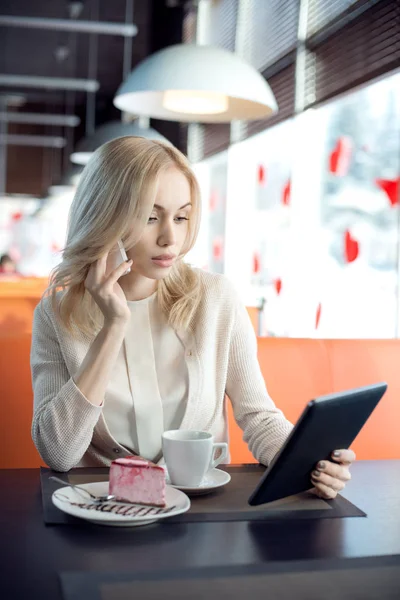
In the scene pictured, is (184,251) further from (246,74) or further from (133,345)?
(246,74)

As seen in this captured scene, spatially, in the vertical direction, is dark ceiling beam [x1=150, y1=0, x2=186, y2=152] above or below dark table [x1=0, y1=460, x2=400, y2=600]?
above

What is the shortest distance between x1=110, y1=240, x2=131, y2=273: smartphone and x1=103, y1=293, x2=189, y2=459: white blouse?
0.56 feet

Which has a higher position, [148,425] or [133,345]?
[133,345]

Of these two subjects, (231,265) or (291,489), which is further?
(231,265)

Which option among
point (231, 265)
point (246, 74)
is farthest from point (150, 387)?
point (231, 265)

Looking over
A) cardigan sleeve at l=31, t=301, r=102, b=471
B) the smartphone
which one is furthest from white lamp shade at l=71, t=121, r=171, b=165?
cardigan sleeve at l=31, t=301, r=102, b=471

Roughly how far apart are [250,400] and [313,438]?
20.7 inches

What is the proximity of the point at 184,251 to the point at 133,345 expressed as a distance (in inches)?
9.9

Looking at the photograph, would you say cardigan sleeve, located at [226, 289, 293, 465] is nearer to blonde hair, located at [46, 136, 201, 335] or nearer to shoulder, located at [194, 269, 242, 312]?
shoulder, located at [194, 269, 242, 312]

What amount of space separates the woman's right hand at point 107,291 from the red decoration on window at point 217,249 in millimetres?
4624

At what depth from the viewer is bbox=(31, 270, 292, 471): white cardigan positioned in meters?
1.47

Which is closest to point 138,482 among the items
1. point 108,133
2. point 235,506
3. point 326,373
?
point 235,506

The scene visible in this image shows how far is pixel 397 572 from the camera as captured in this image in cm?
98

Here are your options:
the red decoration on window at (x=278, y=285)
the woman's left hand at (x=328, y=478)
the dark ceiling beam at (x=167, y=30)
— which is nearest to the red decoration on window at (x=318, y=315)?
the red decoration on window at (x=278, y=285)
